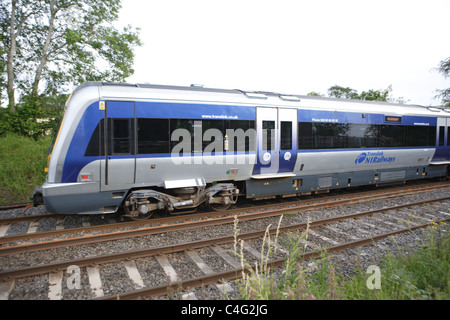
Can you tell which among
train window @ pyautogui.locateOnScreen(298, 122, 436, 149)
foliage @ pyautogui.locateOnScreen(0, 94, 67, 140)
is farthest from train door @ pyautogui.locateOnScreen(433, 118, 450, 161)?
foliage @ pyautogui.locateOnScreen(0, 94, 67, 140)

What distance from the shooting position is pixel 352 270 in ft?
16.0

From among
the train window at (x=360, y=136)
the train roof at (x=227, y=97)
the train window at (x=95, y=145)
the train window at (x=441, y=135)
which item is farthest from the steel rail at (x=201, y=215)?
the train roof at (x=227, y=97)

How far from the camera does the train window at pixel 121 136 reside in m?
6.22

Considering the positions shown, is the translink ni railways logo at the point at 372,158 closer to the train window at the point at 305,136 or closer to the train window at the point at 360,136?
the train window at the point at 360,136

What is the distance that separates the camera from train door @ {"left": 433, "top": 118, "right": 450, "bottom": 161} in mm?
12128

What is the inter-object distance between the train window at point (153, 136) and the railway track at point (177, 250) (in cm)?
184

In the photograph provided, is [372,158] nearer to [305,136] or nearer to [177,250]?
[305,136]

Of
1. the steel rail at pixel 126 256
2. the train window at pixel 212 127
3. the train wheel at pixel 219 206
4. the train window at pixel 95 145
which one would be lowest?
the steel rail at pixel 126 256

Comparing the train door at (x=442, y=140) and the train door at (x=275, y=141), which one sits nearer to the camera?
the train door at (x=275, y=141)

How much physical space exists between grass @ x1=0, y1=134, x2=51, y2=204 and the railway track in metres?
5.45
